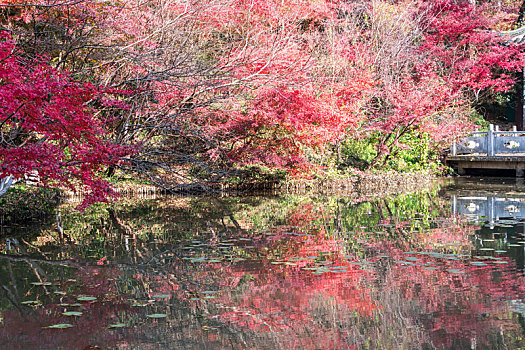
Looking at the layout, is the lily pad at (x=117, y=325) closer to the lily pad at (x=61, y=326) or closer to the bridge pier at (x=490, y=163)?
the lily pad at (x=61, y=326)

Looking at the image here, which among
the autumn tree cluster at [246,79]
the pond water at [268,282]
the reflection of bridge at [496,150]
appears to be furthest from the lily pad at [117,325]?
the reflection of bridge at [496,150]

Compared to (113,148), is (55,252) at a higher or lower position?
lower

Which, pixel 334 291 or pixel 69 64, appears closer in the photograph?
pixel 334 291

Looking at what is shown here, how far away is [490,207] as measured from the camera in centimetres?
1120

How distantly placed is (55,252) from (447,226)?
228 inches

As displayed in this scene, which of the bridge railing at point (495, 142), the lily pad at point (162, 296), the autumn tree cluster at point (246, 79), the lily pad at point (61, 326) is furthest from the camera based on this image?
the bridge railing at point (495, 142)

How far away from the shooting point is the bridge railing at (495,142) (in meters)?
17.6

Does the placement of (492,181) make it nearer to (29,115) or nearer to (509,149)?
(509,149)

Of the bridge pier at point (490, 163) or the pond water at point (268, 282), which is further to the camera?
the bridge pier at point (490, 163)

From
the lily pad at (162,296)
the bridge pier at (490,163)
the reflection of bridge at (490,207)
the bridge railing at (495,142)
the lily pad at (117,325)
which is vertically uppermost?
the bridge railing at (495,142)

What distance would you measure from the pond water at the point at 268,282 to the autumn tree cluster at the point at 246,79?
1201 millimetres

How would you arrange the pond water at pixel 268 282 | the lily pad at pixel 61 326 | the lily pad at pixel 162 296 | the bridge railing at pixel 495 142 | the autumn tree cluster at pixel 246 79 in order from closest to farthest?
the pond water at pixel 268 282, the lily pad at pixel 61 326, the lily pad at pixel 162 296, the autumn tree cluster at pixel 246 79, the bridge railing at pixel 495 142

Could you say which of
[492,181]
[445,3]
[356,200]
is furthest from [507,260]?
[445,3]

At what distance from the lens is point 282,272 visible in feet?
19.7
